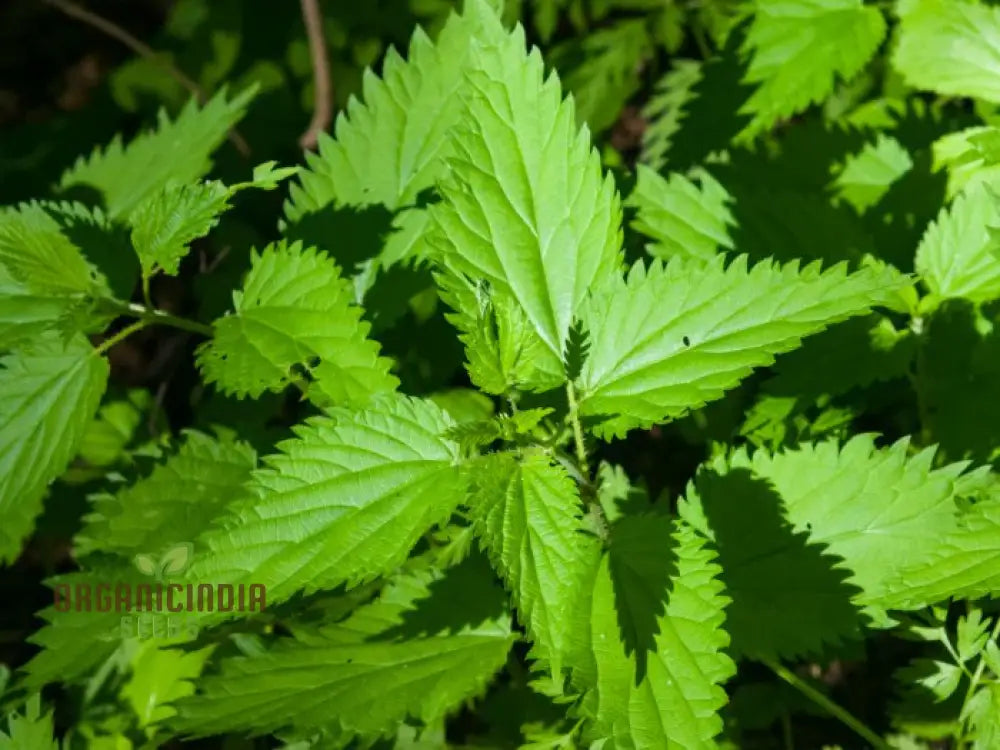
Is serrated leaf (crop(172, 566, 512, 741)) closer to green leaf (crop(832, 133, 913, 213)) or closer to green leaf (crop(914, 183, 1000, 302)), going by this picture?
green leaf (crop(914, 183, 1000, 302))

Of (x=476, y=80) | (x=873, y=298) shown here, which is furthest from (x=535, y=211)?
(x=873, y=298)

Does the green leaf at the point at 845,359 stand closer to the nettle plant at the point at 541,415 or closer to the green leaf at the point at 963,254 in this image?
the nettle plant at the point at 541,415

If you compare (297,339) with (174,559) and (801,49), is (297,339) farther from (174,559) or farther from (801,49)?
(801,49)

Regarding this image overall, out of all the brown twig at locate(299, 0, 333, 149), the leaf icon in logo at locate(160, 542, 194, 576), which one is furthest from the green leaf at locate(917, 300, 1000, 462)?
the brown twig at locate(299, 0, 333, 149)

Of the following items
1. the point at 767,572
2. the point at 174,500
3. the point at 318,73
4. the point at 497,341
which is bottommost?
the point at 767,572

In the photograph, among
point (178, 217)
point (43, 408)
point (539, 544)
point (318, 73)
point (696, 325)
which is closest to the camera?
point (539, 544)

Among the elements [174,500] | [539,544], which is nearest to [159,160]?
[174,500]

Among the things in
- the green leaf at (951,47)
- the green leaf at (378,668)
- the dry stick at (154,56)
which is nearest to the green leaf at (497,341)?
the green leaf at (378,668)

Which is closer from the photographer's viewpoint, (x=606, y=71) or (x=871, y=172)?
(x=871, y=172)
